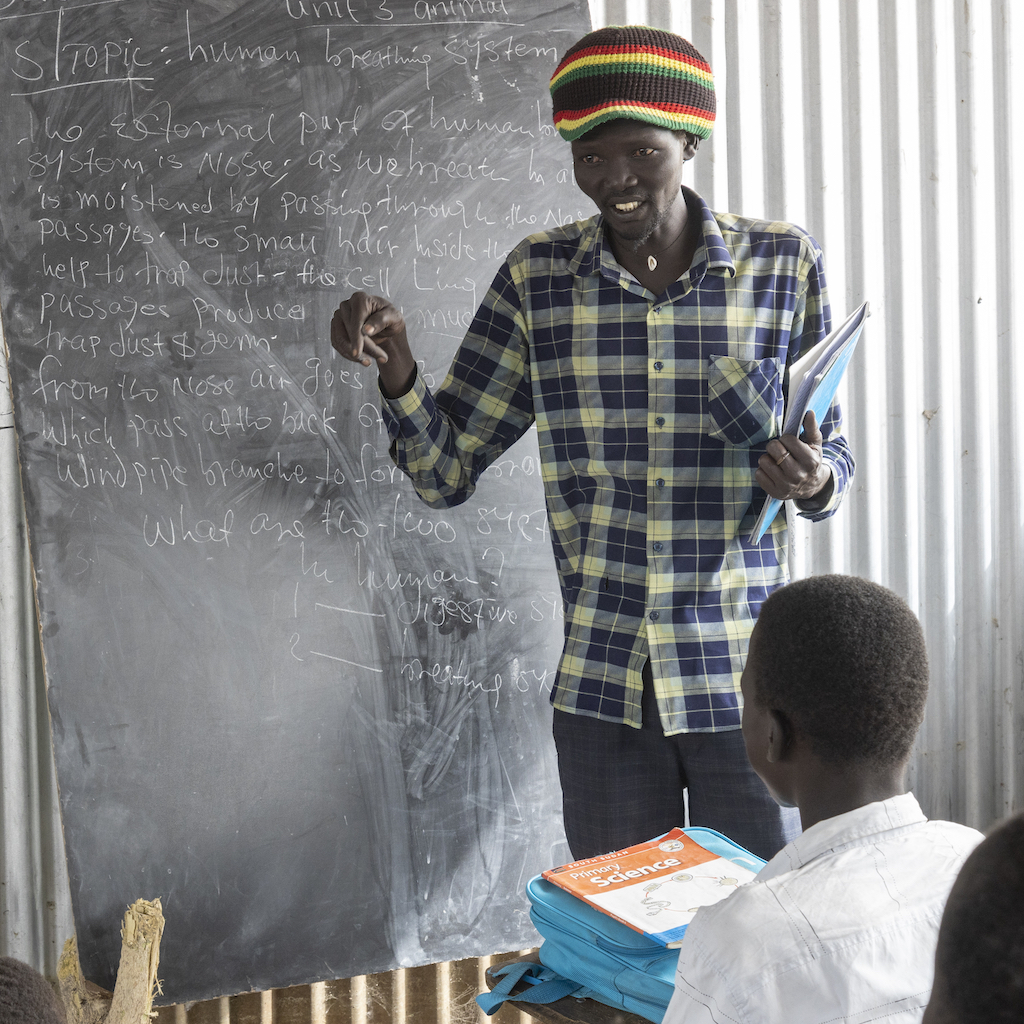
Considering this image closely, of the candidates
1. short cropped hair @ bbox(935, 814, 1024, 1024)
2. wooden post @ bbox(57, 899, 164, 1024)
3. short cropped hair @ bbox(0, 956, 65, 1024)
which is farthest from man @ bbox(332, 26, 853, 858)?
short cropped hair @ bbox(935, 814, 1024, 1024)

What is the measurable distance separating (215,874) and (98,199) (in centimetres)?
131

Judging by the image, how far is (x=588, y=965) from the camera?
1.16 metres

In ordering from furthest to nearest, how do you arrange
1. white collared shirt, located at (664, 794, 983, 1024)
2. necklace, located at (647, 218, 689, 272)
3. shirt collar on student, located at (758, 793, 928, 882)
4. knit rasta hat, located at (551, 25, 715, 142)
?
1. necklace, located at (647, 218, 689, 272)
2. knit rasta hat, located at (551, 25, 715, 142)
3. shirt collar on student, located at (758, 793, 928, 882)
4. white collared shirt, located at (664, 794, 983, 1024)

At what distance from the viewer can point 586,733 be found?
5.56 ft

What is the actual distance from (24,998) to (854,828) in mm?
729

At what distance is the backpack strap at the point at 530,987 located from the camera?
1.18 meters

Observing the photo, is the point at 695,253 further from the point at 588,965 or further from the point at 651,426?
the point at 588,965

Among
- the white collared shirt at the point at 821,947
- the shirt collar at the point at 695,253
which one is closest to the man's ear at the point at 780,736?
the white collared shirt at the point at 821,947

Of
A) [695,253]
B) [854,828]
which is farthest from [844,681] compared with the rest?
[695,253]

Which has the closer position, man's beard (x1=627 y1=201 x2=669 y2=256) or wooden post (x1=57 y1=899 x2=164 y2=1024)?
man's beard (x1=627 y1=201 x2=669 y2=256)

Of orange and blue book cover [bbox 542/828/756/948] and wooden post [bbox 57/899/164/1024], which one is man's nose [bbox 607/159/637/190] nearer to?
orange and blue book cover [bbox 542/828/756/948]

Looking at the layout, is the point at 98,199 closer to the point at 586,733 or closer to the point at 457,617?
the point at 457,617

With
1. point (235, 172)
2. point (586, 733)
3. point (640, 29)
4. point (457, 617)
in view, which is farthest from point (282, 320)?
point (586, 733)

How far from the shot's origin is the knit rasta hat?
1595 millimetres
